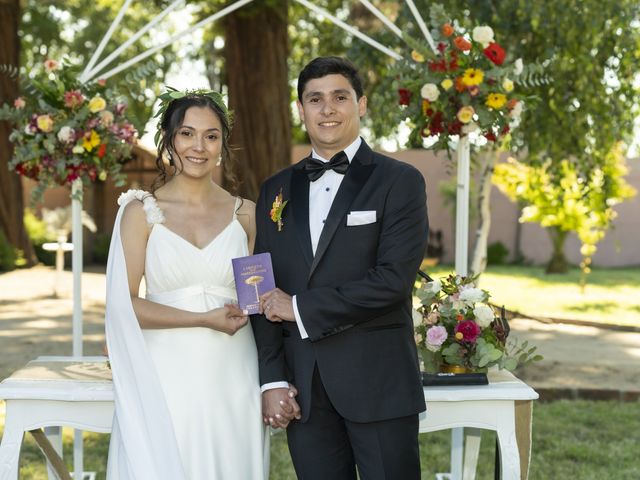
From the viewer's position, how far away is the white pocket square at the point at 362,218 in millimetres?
3033

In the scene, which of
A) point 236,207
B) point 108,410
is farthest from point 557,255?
point 236,207

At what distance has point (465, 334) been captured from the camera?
3998 mm

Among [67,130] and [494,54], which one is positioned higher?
[494,54]

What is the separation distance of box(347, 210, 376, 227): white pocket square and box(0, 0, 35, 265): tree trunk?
52.8 ft

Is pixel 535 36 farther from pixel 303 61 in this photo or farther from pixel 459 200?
pixel 303 61

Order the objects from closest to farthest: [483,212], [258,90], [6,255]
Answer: [483,212] → [258,90] → [6,255]

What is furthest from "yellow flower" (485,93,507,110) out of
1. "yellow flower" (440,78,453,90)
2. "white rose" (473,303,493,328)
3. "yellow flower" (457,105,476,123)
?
"white rose" (473,303,493,328)

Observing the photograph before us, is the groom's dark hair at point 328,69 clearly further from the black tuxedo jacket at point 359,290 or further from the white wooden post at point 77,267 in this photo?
the white wooden post at point 77,267

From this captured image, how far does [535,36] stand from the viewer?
839 cm

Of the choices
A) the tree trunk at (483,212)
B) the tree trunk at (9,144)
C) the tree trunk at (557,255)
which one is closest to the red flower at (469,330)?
the tree trunk at (483,212)

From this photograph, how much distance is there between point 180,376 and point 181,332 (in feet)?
0.54

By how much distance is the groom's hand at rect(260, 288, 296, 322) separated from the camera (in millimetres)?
3014

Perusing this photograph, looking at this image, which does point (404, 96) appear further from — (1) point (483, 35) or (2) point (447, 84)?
(1) point (483, 35)

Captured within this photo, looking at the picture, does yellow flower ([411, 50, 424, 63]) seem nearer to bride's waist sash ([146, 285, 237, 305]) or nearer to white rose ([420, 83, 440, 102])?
white rose ([420, 83, 440, 102])
